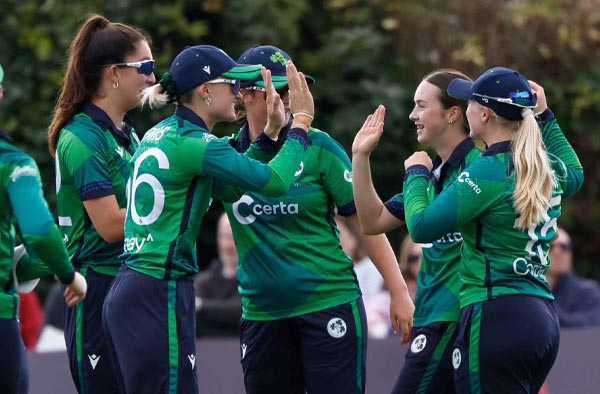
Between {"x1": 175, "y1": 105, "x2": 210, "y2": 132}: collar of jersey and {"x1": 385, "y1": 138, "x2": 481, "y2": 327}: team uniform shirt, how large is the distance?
96cm

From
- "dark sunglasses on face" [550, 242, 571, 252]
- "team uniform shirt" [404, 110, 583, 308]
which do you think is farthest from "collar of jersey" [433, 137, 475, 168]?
"dark sunglasses on face" [550, 242, 571, 252]

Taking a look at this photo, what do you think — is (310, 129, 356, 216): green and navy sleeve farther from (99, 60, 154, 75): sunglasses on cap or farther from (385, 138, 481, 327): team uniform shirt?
(99, 60, 154, 75): sunglasses on cap

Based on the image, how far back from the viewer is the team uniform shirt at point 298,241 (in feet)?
18.4

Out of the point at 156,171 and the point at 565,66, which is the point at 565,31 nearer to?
the point at 565,66

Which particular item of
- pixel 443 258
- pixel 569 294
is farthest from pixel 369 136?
pixel 569 294

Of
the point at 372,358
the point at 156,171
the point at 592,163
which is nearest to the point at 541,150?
the point at 156,171

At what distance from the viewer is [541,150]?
496 cm

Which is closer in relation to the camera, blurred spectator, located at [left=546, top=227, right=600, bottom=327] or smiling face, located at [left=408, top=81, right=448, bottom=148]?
smiling face, located at [left=408, top=81, right=448, bottom=148]

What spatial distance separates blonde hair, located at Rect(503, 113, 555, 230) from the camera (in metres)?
4.87

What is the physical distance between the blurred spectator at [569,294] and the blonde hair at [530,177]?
3493 millimetres

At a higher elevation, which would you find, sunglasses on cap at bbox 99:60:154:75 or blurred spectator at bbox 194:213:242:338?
sunglasses on cap at bbox 99:60:154:75

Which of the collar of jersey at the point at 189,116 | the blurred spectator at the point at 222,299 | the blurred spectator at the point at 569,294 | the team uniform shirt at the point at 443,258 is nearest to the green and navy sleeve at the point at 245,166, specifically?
the collar of jersey at the point at 189,116

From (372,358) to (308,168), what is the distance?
217cm

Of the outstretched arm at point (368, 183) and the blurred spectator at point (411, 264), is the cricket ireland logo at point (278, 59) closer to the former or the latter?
the outstretched arm at point (368, 183)
